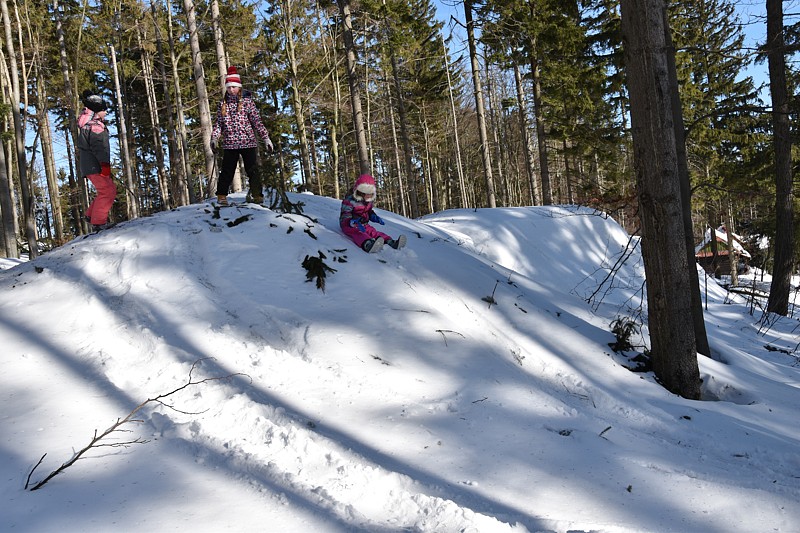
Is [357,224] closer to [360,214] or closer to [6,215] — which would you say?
[360,214]

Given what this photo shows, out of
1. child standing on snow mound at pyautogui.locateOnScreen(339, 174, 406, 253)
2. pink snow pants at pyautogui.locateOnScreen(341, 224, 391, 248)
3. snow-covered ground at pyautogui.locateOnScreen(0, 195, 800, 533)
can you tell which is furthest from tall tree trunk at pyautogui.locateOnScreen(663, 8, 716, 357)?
pink snow pants at pyautogui.locateOnScreen(341, 224, 391, 248)

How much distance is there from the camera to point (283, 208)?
603 centimetres

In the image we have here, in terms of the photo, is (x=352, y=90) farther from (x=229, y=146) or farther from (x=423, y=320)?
(x=423, y=320)

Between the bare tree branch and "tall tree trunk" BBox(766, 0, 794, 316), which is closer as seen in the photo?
the bare tree branch

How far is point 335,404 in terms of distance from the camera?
10.6 feet

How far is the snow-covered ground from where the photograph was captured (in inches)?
90.4

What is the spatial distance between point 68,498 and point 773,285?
13.9m

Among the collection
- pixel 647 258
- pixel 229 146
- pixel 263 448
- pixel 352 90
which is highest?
pixel 352 90

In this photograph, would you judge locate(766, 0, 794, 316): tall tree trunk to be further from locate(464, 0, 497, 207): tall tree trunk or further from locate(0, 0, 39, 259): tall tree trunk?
locate(0, 0, 39, 259): tall tree trunk

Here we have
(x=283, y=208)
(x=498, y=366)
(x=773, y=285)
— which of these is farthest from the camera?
(x=773, y=285)

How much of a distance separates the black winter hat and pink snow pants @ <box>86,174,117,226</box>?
861 mm

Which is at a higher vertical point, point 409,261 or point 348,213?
point 348,213

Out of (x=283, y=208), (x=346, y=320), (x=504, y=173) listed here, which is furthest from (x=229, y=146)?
(x=504, y=173)

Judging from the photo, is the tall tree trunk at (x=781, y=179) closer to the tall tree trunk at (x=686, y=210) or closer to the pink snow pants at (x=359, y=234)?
the tall tree trunk at (x=686, y=210)
